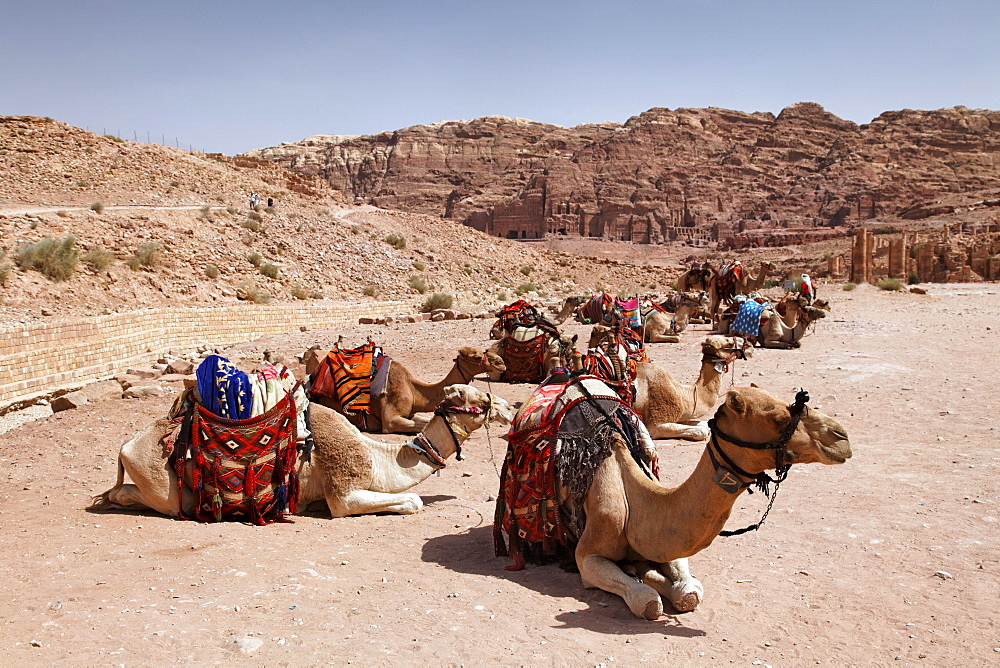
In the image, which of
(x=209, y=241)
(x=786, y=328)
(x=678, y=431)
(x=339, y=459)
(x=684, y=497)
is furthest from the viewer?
(x=209, y=241)

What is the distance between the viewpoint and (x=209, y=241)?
104 ft

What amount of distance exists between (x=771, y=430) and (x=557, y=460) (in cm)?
140

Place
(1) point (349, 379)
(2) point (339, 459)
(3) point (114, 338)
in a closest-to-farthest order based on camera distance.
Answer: (2) point (339, 459)
(1) point (349, 379)
(3) point (114, 338)

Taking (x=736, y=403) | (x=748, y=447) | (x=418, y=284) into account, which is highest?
(x=736, y=403)

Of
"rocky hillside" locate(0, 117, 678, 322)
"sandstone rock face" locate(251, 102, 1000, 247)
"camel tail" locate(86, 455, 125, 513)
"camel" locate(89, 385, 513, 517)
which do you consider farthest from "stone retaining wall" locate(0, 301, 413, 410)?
"sandstone rock face" locate(251, 102, 1000, 247)

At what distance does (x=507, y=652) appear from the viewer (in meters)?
3.76

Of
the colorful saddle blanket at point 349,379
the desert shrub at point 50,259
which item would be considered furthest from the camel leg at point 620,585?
the desert shrub at point 50,259

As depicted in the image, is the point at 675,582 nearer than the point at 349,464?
Yes

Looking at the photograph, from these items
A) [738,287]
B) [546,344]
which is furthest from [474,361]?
[738,287]

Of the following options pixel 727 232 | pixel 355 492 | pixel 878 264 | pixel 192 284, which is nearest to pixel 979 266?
pixel 878 264

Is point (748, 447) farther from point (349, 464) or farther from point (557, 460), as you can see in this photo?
point (349, 464)

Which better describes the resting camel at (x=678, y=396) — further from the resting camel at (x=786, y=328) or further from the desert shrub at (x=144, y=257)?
the desert shrub at (x=144, y=257)

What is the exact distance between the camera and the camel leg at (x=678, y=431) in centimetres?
855

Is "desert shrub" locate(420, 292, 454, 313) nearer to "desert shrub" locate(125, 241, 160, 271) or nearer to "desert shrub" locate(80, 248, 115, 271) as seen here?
"desert shrub" locate(125, 241, 160, 271)
